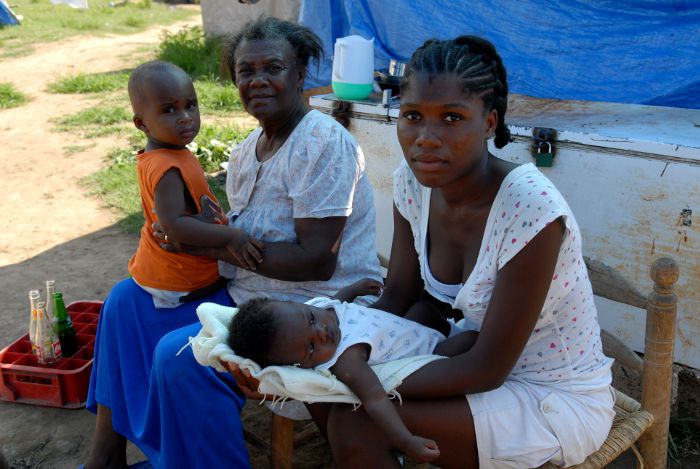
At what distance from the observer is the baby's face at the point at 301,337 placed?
70.2 inches

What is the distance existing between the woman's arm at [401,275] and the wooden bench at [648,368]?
55 cm

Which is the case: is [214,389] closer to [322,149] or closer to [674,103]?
[322,149]

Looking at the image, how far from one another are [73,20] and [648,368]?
631 inches

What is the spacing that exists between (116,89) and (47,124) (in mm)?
1586

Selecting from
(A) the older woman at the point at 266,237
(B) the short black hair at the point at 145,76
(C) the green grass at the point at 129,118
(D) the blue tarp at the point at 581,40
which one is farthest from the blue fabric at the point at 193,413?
(C) the green grass at the point at 129,118

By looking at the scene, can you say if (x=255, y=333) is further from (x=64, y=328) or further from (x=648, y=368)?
(x=64, y=328)

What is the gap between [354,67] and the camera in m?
3.55

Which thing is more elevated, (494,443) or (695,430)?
(494,443)

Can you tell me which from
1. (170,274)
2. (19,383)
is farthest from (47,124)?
(170,274)

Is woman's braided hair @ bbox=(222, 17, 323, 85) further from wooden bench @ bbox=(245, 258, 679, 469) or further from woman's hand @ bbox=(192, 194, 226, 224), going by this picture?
wooden bench @ bbox=(245, 258, 679, 469)

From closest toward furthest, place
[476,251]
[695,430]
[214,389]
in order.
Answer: [476,251] → [214,389] → [695,430]

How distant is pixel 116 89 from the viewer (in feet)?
31.6

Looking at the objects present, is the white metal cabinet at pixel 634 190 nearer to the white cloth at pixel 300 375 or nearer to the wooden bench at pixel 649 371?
the wooden bench at pixel 649 371

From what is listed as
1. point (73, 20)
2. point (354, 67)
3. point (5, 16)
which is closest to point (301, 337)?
A: point (354, 67)
